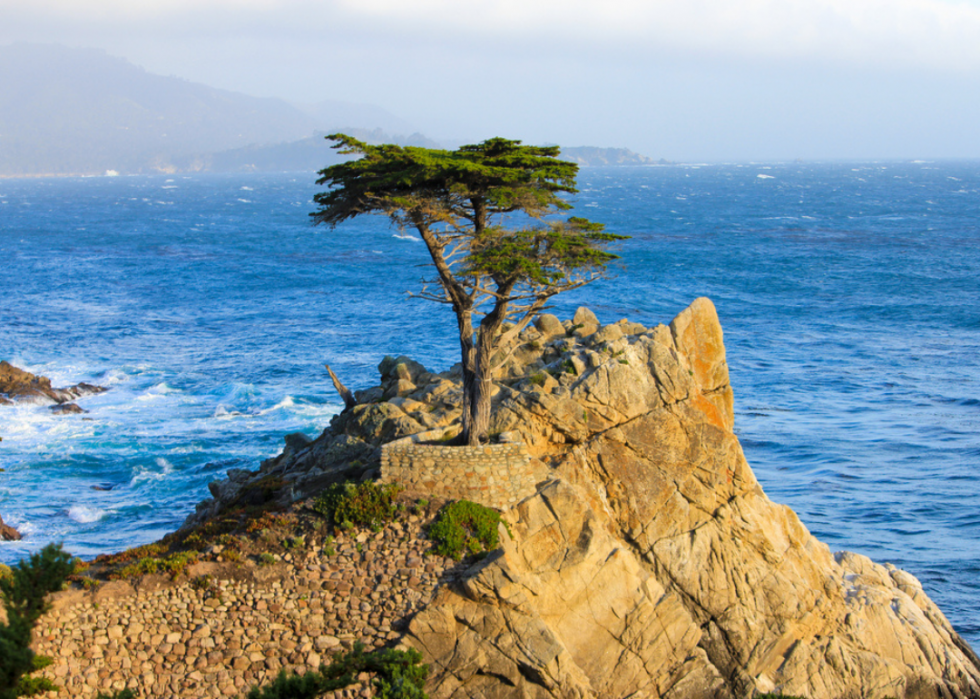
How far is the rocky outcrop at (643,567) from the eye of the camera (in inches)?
628

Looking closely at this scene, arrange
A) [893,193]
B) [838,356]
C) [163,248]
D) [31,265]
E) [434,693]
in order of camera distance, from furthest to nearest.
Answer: [893,193], [163,248], [31,265], [838,356], [434,693]

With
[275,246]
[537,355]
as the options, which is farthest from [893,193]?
[537,355]

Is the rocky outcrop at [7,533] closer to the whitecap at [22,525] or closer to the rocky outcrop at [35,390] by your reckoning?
the whitecap at [22,525]

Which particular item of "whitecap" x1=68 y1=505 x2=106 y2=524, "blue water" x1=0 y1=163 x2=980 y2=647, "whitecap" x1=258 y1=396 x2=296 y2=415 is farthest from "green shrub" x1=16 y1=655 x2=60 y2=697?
"whitecap" x1=258 y1=396 x2=296 y2=415

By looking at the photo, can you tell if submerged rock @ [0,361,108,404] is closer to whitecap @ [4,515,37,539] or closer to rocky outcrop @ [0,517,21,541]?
whitecap @ [4,515,37,539]

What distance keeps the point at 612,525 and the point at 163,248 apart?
92754mm

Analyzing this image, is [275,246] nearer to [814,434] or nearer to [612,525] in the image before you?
[814,434]

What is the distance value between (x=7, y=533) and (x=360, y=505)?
18.2 meters

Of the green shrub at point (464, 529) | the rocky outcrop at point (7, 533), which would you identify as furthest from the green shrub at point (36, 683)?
the rocky outcrop at point (7, 533)

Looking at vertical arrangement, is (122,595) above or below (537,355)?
below

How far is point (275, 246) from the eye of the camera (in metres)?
101

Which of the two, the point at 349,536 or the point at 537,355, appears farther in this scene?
the point at 537,355

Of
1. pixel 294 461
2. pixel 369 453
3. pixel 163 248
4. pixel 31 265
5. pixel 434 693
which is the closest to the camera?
pixel 434 693

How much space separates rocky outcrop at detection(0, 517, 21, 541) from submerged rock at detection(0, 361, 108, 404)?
43.9ft
